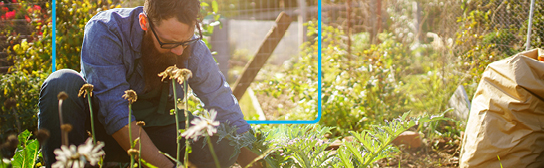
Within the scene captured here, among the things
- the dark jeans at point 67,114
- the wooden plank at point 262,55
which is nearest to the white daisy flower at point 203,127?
the dark jeans at point 67,114

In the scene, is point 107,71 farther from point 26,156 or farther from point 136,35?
point 26,156

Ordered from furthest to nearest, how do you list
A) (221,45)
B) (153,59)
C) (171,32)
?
1. (221,45)
2. (153,59)
3. (171,32)

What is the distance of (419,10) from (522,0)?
88.5 inches

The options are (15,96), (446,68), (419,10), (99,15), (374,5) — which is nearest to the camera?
(99,15)

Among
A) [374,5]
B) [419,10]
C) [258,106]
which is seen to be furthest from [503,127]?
[419,10]

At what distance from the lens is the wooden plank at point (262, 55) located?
9.74ft

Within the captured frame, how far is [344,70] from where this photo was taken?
3002 mm

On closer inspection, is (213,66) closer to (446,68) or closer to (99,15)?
(99,15)

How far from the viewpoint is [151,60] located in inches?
64.4

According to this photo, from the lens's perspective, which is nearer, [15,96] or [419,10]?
[15,96]

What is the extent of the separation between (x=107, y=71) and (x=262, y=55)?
1.81 metres

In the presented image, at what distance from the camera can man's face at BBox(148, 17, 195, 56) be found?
150 centimetres

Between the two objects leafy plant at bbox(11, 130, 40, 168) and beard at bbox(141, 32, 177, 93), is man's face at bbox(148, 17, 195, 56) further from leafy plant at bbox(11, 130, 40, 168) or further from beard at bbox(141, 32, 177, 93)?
leafy plant at bbox(11, 130, 40, 168)

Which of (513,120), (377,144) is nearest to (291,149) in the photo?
(377,144)
